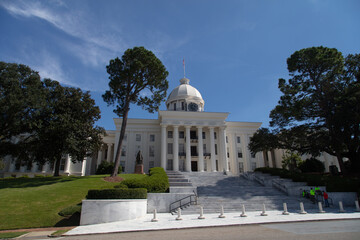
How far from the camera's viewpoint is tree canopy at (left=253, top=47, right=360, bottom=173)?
22.5 metres

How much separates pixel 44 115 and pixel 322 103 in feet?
106

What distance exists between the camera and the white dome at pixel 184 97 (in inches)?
1834

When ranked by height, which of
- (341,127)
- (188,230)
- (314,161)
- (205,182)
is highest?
(341,127)

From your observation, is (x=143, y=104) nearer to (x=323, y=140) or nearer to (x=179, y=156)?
(x=179, y=156)

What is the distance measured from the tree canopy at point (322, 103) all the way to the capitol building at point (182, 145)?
14900 mm

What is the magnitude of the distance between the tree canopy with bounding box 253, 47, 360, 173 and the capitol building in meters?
14.9

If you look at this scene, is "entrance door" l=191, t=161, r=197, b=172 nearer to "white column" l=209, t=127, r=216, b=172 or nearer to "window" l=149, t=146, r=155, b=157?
"white column" l=209, t=127, r=216, b=172

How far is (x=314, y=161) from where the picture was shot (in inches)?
1457

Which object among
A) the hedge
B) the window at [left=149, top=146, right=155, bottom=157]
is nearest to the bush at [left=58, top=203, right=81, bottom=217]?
the hedge

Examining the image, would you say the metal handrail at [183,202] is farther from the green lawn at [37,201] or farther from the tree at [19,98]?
the tree at [19,98]

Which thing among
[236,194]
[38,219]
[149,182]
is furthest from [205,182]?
[38,219]

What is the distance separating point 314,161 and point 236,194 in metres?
25.2

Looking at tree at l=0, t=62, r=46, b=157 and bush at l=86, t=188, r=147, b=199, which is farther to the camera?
tree at l=0, t=62, r=46, b=157

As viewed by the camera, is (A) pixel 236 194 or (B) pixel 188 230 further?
(A) pixel 236 194
